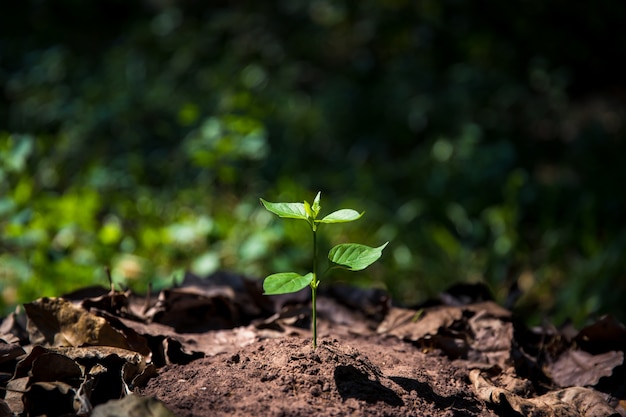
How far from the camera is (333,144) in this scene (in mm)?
5094

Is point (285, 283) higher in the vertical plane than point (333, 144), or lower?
higher

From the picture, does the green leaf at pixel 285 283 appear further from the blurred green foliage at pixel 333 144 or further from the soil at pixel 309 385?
the blurred green foliage at pixel 333 144

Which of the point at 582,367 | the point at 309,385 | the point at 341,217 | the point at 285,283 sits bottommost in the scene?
the point at 582,367

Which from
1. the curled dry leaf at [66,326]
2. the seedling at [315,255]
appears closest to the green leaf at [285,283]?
the seedling at [315,255]

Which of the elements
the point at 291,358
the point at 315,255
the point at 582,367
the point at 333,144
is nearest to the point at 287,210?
the point at 315,255

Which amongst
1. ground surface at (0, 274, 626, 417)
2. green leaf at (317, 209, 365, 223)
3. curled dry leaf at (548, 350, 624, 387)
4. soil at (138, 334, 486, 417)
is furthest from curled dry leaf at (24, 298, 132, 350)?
curled dry leaf at (548, 350, 624, 387)

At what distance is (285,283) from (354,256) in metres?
0.16

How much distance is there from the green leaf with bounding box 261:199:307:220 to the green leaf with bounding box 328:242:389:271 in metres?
0.10

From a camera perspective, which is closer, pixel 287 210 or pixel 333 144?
pixel 287 210

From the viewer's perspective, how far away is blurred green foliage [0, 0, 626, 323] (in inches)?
136

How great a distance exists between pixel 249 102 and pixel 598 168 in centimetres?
237

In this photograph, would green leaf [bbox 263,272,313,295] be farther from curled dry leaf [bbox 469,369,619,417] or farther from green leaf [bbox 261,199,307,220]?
curled dry leaf [bbox 469,369,619,417]

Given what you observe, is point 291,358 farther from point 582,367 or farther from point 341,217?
point 582,367

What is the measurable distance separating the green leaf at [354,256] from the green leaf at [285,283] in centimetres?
9
